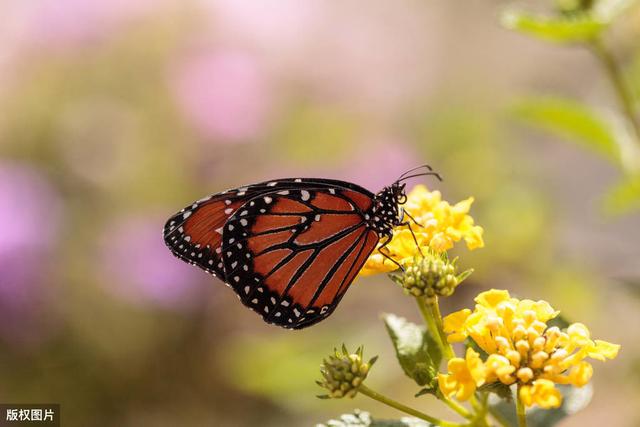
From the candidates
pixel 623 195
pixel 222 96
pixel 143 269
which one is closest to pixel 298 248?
pixel 623 195

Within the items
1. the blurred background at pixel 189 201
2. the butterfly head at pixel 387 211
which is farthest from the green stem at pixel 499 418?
the blurred background at pixel 189 201

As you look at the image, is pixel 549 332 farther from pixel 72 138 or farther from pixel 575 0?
pixel 72 138

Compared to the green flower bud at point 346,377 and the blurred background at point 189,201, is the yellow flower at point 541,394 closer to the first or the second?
the green flower bud at point 346,377

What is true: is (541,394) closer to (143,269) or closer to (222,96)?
(143,269)

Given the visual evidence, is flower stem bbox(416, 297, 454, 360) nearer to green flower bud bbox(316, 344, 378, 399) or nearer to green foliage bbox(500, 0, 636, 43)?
green flower bud bbox(316, 344, 378, 399)

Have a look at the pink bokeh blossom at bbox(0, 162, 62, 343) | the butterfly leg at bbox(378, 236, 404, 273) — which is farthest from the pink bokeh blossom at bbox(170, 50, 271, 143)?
the butterfly leg at bbox(378, 236, 404, 273)

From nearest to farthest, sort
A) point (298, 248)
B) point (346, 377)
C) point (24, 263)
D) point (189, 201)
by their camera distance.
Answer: point (346, 377) < point (298, 248) < point (24, 263) < point (189, 201)
